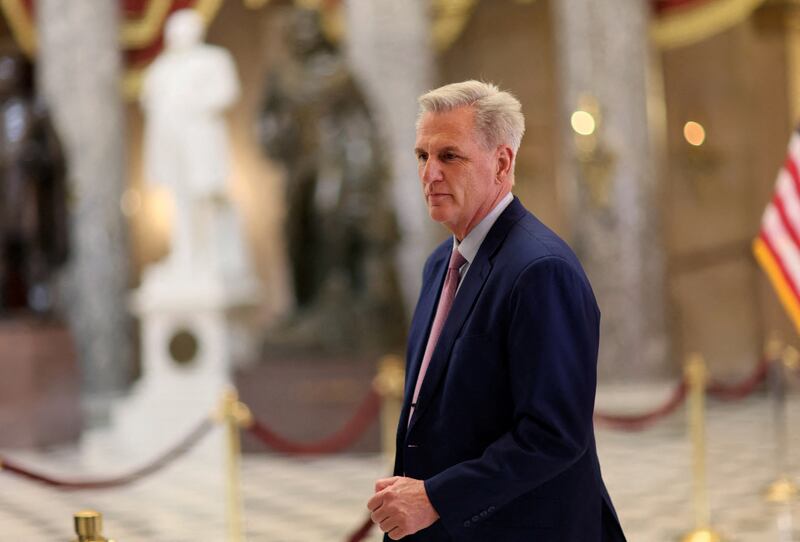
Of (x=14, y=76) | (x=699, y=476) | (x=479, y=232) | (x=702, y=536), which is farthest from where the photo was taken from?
(x=14, y=76)

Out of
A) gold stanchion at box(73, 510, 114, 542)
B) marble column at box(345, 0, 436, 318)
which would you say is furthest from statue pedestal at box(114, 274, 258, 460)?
gold stanchion at box(73, 510, 114, 542)

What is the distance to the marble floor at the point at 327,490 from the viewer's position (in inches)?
267

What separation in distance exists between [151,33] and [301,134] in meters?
6.20

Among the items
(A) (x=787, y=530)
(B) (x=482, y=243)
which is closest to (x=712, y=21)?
(A) (x=787, y=530)

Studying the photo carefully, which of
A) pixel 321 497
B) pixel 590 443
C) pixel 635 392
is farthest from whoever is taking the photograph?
pixel 635 392

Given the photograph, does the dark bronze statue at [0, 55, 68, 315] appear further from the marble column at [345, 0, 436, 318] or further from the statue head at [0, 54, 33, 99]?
the marble column at [345, 0, 436, 318]

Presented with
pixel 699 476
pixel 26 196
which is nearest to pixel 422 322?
pixel 699 476

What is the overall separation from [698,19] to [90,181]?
23.0ft

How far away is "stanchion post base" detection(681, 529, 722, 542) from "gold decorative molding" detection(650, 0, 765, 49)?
797 cm

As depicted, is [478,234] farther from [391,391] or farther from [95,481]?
[391,391]

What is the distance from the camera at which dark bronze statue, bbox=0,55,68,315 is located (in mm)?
11062

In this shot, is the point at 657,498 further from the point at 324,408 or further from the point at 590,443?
the point at 590,443

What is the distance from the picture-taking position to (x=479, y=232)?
8.11ft

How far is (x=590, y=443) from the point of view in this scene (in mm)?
2365
